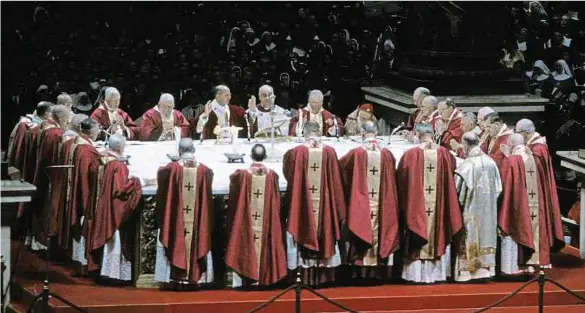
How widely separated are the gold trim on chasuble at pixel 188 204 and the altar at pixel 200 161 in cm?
32

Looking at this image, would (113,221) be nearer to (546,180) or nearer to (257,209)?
(257,209)

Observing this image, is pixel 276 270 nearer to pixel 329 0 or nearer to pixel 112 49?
pixel 112 49

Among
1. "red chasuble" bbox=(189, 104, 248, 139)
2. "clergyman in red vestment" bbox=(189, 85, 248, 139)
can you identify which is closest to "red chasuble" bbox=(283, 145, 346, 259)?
"clergyman in red vestment" bbox=(189, 85, 248, 139)

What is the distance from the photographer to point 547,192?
61.0ft

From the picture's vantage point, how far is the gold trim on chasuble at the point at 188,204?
17547 mm

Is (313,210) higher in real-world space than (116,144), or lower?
lower

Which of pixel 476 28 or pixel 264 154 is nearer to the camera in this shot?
pixel 264 154

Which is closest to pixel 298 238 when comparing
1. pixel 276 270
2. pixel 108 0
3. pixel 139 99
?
pixel 276 270

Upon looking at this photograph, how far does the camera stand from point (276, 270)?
697 inches

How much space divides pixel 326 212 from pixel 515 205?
6.46 ft

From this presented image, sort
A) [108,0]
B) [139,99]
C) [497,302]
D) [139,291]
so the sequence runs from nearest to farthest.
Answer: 1. [497,302]
2. [139,291]
3. [139,99]
4. [108,0]

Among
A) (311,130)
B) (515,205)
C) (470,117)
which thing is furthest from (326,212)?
(470,117)

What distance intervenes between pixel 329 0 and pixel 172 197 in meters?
9.31

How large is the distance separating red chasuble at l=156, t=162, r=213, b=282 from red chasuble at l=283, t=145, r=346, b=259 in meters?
0.83
